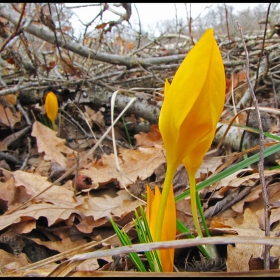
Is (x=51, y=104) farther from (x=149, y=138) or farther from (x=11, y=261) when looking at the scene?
(x=11, y=261)

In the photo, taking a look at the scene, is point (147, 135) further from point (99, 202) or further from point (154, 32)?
point (154, 32)

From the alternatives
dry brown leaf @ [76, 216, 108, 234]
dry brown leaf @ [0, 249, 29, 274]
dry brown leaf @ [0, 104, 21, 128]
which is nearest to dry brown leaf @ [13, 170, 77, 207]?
dry brown leaf @ [76, 216, 108, 234]

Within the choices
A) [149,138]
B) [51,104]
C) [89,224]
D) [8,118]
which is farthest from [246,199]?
[8,118]

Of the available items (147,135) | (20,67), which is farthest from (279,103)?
(20,67)

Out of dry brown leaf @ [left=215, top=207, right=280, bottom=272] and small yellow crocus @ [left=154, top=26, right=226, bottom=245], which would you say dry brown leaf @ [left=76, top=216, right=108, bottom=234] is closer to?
dry brown leaf @ [left=215, top=207, right=280, bottom=272]

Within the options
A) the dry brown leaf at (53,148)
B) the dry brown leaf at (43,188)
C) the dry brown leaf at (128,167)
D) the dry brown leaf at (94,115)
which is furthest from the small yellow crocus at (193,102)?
the dry brown leaf at (94,115)

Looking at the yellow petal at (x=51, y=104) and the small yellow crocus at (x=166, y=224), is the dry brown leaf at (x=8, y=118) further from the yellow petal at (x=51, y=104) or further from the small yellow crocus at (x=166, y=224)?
the small yellow crocus at (x=166, y=224)
